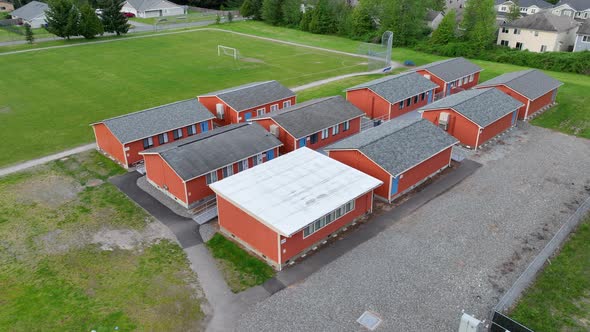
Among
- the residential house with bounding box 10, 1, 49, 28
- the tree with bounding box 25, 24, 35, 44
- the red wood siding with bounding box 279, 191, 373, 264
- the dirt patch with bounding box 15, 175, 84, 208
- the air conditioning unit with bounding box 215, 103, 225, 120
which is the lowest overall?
the dirt patch with bounding box 15, 175, 84, 208

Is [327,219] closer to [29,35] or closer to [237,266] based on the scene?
[237,266]

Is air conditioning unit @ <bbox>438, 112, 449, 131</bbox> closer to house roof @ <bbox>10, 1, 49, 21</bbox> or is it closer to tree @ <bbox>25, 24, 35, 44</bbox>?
tree @ <bbox>25, 24, 35, 44</bbox>

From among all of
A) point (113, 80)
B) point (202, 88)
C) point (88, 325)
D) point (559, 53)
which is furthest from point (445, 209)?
point (559, 53)

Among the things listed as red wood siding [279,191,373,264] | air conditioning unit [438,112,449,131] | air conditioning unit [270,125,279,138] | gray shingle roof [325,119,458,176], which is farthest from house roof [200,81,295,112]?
red wood siding [279,191,373,264]

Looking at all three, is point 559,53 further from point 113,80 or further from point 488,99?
point 113,80

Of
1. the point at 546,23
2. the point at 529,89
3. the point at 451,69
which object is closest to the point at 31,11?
the point at 451,69

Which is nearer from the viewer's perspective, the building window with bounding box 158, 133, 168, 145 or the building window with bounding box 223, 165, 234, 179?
the building window with bounding box 223, 165, 234, 179

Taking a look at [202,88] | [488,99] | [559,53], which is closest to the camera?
[488,99]
